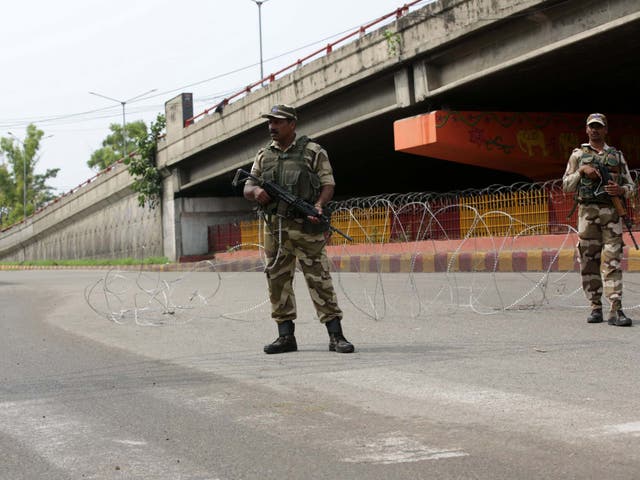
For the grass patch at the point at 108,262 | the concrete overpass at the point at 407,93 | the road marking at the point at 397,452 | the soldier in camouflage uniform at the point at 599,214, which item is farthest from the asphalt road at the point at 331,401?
the grass patch at the point at 108,262

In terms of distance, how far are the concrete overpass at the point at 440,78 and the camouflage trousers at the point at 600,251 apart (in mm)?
8704

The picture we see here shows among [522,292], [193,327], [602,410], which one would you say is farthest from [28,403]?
[522,292]

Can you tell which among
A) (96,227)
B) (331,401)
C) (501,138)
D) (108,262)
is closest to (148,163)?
(108,262)

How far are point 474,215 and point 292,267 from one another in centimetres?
1356

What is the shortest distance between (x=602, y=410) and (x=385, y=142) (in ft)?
82.6

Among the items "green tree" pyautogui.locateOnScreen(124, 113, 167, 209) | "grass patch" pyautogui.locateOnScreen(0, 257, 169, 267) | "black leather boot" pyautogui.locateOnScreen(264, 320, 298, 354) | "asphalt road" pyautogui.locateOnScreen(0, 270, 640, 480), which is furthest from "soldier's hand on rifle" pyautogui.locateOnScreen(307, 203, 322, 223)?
"green tree" pyautogui.locateOnScreen(124, 113, 167, 209)

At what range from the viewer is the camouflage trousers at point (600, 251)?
8836mm

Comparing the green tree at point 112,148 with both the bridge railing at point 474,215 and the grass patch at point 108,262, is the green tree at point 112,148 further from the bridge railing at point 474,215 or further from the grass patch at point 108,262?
the bridge railing at point 474,215

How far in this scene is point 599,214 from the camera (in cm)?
893

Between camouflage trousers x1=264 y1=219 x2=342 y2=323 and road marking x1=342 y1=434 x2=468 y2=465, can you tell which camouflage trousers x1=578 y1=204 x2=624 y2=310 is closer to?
camouflage trousers x1=264 y1=219 x2=342 y2=323

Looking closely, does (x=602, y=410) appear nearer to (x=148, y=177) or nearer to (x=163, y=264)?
(x=163, y=264)

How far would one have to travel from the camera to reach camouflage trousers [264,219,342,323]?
7.54m

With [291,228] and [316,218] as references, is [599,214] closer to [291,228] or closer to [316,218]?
[316,218]

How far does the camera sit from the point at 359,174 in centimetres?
3934
